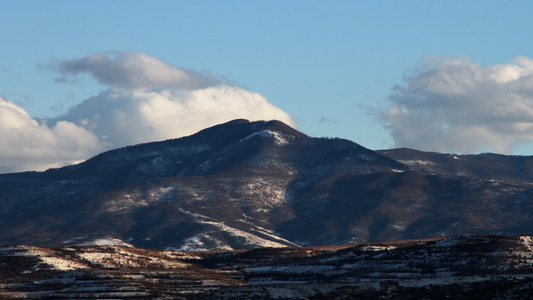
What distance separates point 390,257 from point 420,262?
381 inches

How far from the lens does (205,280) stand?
15538 cm

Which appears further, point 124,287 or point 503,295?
point 124,287

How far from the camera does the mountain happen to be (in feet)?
438

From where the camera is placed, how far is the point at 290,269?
578 ft

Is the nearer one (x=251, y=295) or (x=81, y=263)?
(x=251, y=295)

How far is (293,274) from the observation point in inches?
6609

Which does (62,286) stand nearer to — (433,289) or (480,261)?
(433,289)

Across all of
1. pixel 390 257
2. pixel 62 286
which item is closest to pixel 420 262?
pixel 390 257

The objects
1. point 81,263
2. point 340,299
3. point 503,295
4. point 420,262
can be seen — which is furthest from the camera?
point 81,263

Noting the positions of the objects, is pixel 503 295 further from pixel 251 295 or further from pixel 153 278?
pixel 153 278

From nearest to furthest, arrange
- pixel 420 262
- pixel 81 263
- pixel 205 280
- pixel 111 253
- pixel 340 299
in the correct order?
pixel 340 299 < pixel 205 280 < pixel 420 262 < pixel 81 263 < pixel 111 253

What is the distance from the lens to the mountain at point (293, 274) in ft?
438

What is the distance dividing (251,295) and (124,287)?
23185mm

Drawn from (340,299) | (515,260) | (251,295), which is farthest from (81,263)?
(515,260)
